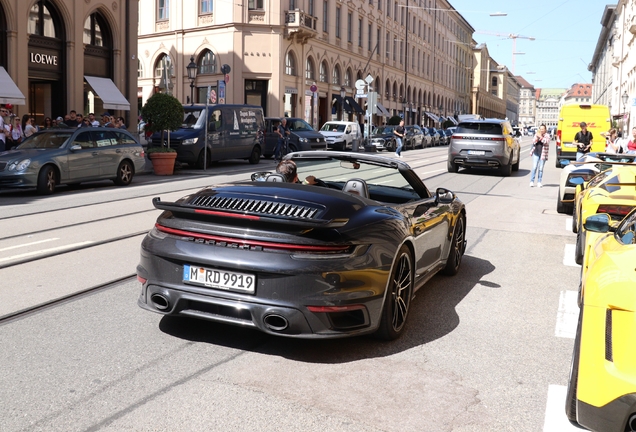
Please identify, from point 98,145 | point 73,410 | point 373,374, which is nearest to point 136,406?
point 73,410

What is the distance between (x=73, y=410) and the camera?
373cm

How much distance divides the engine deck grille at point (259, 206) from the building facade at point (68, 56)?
861 inches

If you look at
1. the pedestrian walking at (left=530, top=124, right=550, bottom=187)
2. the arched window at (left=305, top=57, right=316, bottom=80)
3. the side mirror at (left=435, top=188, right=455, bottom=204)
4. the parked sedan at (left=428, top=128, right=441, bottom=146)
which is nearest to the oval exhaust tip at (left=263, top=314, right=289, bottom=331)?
the side mirror at (left=435, top=188, right=455, bottom=204)

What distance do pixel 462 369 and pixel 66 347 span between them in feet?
8.40

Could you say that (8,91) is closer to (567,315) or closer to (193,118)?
(193,118)

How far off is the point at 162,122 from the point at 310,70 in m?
28.4

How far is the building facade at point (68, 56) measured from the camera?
25.3 meters

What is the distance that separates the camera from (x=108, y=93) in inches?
1186

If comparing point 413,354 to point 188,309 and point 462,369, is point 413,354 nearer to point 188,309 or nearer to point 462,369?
point 462,369

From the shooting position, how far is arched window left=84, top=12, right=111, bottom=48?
29.7 metres

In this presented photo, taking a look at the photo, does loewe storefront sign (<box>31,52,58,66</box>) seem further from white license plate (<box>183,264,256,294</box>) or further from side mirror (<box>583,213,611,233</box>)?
side mirror (<box>583,213,611,233</box>)

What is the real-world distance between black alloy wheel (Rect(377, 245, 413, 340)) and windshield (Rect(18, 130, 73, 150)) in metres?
12.8

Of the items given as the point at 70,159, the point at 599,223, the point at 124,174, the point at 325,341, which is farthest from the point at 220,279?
the point at 124,174

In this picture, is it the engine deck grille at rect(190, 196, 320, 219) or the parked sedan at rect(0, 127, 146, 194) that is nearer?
the engine deck grille at rect(190, 196, 320, 219)
